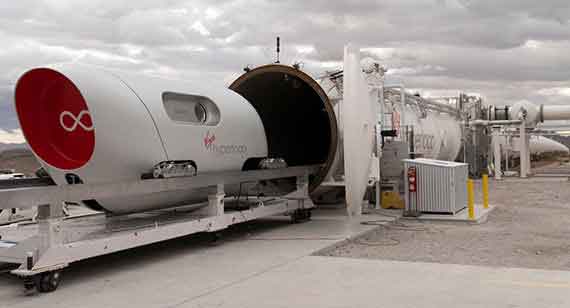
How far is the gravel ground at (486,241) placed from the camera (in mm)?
7996

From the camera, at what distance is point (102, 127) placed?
Answer: 7535 mm

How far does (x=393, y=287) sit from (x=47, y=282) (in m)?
3.71

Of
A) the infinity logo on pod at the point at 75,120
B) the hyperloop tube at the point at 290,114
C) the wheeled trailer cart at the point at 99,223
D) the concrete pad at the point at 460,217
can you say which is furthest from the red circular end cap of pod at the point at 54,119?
the concrete pad at the point at 460,217

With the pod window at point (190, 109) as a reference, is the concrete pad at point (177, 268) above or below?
below

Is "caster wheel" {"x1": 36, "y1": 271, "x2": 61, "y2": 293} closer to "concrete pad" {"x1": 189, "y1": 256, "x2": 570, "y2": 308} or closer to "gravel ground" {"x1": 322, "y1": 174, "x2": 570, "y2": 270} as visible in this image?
"concrete pad" {"x1": 189, "y1": 256, "x2": 570, "y2": 308}

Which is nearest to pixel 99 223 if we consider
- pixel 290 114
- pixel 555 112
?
pixel 290 114

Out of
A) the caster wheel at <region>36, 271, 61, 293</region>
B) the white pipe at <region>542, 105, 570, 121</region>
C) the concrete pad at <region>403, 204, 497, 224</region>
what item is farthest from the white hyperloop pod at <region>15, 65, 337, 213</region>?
the white pipe at <region>542, 105, 570, 121</region>

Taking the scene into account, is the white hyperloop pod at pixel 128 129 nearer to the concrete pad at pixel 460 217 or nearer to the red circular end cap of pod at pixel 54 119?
the red circular end cap of pod at pixel 54 119

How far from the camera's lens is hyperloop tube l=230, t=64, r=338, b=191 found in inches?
472

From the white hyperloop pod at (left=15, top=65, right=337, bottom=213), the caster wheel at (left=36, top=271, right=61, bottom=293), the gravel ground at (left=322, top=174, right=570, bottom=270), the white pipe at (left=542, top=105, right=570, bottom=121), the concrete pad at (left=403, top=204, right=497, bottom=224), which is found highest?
the white pipe at (left=542, top=105, right=570, bottom=121)

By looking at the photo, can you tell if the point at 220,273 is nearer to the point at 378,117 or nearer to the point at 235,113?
the point at 235,113

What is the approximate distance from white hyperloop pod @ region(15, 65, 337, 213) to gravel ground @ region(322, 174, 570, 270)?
2.55 m

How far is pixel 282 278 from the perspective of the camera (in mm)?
6723

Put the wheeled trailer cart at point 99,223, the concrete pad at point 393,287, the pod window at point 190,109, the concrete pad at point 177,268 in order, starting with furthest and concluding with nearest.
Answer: the pod window at point 190,109 < the wheeled trailer cart at point 99,223 < the concrete pad at point 177,268 < the concrete pad at point 393,287
